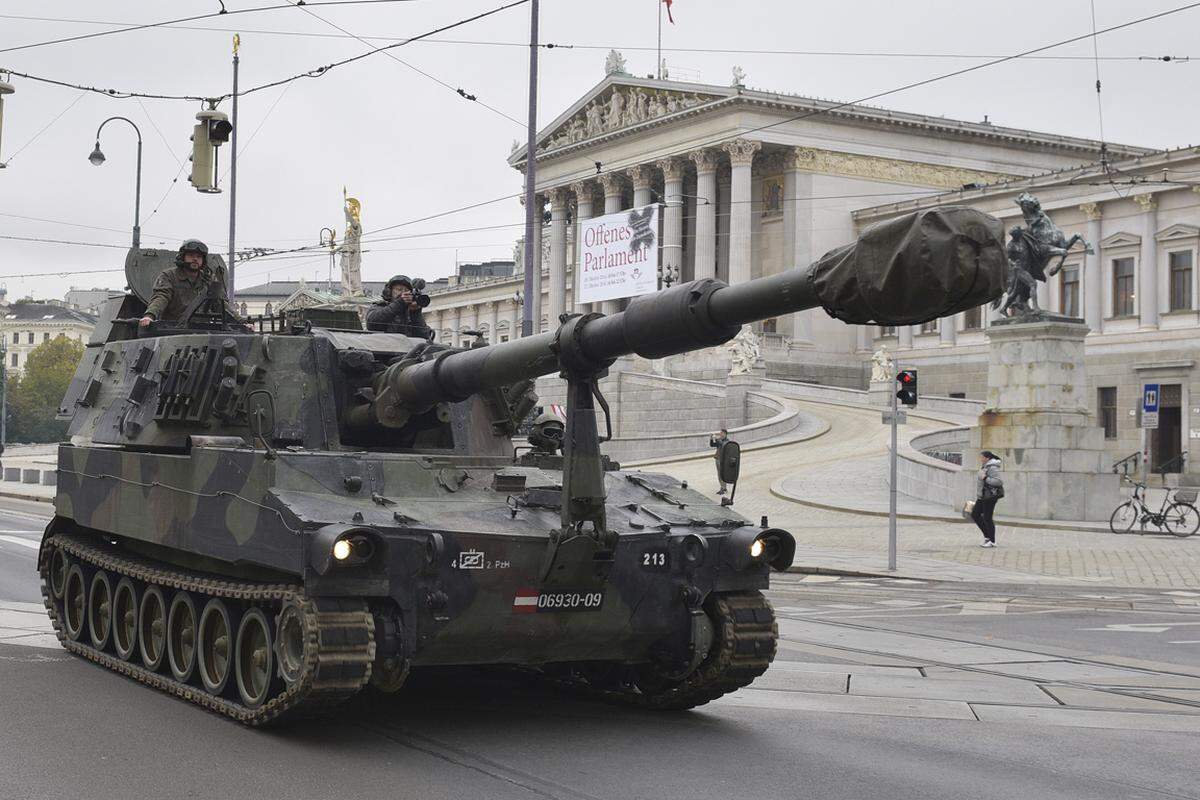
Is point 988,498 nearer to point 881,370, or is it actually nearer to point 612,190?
point 881,370

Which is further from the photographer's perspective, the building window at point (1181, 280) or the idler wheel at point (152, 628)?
the building window at point (1181, 280)

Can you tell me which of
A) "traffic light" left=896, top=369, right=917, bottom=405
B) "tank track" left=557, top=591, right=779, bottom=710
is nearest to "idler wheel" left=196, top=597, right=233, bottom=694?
"tank track" left=557, top=591, right=779, bottom=710

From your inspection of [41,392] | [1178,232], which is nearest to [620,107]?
[1178,232]

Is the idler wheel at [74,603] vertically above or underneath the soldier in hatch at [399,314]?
underneath

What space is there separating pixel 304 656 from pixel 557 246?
81950mm

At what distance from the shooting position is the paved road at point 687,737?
752 cm

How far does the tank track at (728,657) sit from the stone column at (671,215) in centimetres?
7004

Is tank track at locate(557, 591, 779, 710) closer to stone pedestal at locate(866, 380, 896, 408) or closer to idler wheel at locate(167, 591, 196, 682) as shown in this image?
idler wheel at locate(167, 591, 196, 682)

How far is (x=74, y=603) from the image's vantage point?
12.5 m

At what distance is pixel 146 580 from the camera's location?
34.5ft

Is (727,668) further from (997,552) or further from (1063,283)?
(1063,283)

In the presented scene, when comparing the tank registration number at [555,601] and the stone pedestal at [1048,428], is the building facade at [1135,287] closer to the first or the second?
the stone pedestal at [1048,428]

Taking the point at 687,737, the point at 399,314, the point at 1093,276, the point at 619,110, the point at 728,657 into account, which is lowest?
the point at 687,737

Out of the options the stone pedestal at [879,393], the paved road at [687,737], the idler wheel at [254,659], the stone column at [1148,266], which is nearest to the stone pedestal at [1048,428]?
the paved road at [687,737]
